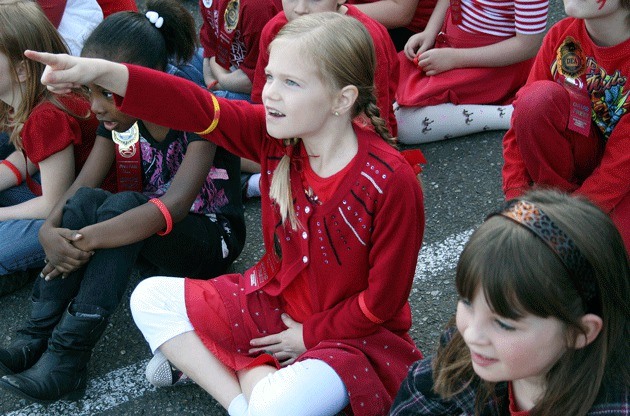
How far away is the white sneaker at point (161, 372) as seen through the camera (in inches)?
99.0

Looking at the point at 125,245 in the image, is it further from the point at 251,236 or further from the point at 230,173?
the point at 251,236

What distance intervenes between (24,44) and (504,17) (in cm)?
179

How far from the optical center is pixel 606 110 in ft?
8.72

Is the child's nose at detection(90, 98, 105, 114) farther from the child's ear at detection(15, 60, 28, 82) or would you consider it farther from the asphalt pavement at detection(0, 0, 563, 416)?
the asphalt pavement at detection(0, 0, 563, 416)

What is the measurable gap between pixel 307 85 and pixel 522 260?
812 mm

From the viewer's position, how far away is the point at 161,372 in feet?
8.26

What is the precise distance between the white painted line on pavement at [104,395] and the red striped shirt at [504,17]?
6.13ft

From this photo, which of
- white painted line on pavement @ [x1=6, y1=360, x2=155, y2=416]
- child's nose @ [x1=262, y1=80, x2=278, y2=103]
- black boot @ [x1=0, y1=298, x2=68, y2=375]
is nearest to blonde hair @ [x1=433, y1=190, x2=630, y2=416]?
child's nose @ [x1=262, y1=80, x2=278, y2=103]

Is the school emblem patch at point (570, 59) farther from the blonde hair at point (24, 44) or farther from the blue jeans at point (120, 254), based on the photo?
the blonde hair at point (24, 44)

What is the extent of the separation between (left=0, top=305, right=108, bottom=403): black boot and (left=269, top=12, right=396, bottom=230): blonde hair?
25.4 inches

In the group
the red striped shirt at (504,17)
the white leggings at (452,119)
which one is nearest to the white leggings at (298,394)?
the white leggings at (452,119)

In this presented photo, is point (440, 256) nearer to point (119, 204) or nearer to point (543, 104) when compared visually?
point (543, 104)

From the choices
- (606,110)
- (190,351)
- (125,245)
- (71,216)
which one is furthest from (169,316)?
(606,110)

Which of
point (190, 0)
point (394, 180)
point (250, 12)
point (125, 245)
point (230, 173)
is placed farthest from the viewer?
point (190, 0)
